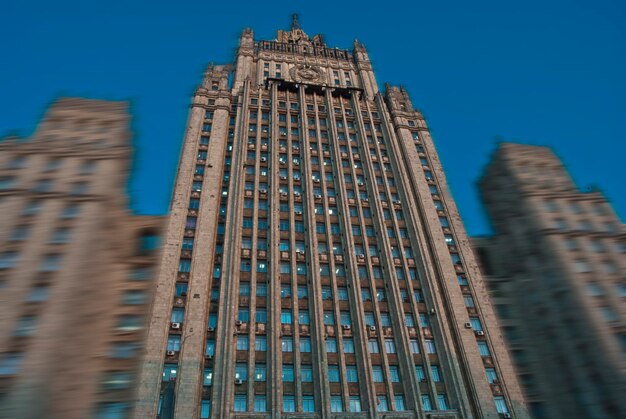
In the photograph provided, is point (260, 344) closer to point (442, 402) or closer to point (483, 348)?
point (442, 402)

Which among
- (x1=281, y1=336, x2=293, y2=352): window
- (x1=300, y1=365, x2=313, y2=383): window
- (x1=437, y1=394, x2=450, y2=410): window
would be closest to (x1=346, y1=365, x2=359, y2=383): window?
(x1=300, y1=365, x2=313, y2=383): window

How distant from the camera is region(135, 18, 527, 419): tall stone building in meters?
38.4

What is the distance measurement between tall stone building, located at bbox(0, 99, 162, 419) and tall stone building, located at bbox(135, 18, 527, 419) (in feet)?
21.4

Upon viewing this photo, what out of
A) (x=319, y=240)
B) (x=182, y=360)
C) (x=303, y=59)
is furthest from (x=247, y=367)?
(x=303, y=59)

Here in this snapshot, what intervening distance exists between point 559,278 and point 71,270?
2519cm

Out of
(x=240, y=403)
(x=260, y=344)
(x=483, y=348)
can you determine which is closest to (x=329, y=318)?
(x=260, y=344)

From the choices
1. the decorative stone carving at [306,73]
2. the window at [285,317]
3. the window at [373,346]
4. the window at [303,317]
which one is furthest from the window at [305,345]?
the decorative stone carving at [306,73]

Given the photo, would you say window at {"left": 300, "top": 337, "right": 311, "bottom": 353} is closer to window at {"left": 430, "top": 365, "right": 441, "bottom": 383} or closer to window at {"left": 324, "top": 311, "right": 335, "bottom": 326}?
window at {"left": 324, "top": 311, "right": 335, "bottom": 326}

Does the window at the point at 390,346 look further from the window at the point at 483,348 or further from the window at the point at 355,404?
the window at the point at 483,348

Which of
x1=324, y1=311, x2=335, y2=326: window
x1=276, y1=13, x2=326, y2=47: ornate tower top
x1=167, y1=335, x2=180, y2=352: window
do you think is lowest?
x1=167, y1=335, x2=180, y2=352: window

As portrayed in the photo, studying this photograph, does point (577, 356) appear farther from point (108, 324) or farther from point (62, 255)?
point (62, 255)

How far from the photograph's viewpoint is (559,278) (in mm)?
28484

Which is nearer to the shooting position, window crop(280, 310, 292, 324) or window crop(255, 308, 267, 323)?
window crop(255, 308, 267, 323)

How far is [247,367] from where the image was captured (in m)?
39.0
